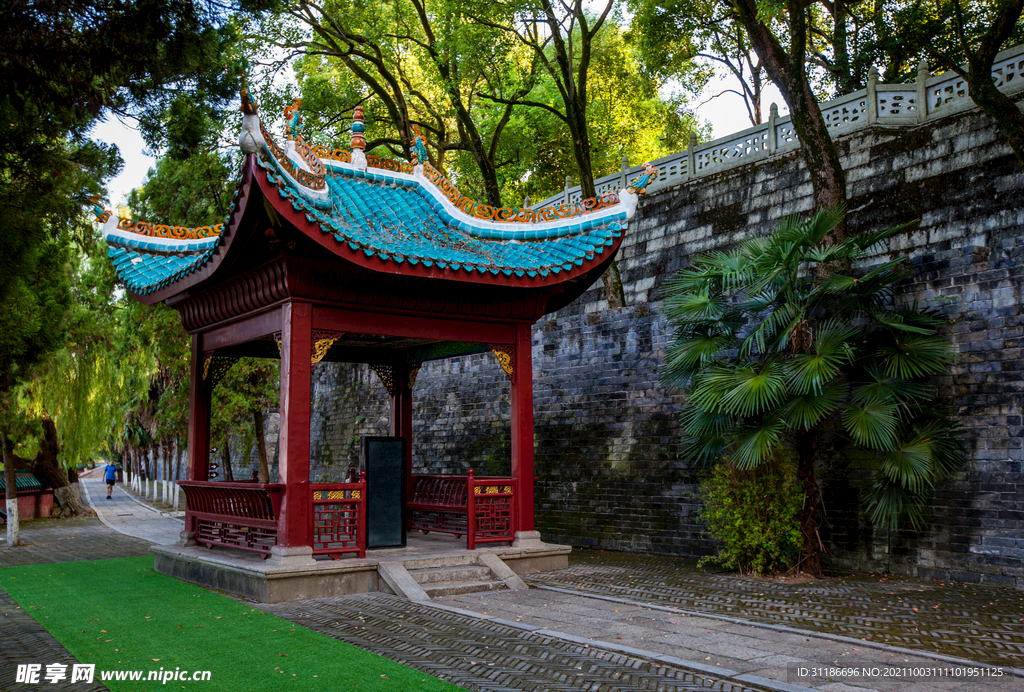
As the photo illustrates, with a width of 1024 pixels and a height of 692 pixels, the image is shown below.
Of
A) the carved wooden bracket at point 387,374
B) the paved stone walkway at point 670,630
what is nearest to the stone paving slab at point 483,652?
the paved stone walkway at point 670,630

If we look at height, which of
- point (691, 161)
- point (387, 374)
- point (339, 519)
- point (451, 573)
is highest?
point (691, 161)

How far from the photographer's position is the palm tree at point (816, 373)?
27.6 feet

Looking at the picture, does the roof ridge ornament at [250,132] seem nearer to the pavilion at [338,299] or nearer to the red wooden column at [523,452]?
the pavilion at [338,299]

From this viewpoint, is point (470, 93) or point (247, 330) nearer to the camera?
point (247, 330)

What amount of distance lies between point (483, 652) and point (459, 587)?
261 cm

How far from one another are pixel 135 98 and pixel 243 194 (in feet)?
6.29

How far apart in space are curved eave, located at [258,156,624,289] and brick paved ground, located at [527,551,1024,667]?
3.49 meters

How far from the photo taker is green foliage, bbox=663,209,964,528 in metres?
8.41

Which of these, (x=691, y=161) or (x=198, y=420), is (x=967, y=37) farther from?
(x=198, y=420)

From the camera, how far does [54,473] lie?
777 inches

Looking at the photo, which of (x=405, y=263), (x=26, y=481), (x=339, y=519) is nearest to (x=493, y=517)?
(x=339, y=519)

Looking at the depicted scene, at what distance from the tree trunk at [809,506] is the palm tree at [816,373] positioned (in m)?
0.01

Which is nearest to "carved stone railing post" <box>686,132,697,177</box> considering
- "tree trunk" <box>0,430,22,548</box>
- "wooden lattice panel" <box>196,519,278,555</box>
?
"wooden lattice panel" <box>196,519,278,555</box>

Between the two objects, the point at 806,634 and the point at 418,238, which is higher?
the point at 418,238
